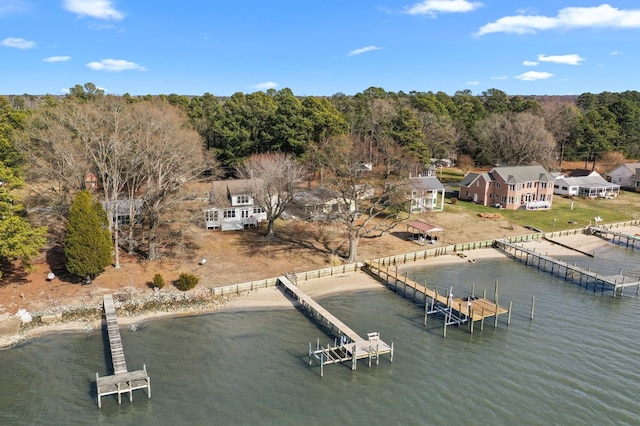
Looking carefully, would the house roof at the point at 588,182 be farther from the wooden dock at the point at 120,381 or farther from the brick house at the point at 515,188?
the wooden dock at the point at 120,381

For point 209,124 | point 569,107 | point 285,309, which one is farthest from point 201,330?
point 569,107

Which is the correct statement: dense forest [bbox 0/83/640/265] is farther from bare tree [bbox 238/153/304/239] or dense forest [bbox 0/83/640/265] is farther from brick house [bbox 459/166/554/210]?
brick house [bbox 459/166/554/210]

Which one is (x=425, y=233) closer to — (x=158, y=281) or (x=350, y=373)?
(x=350, y=373)

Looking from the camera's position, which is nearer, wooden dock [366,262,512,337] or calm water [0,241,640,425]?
calm water [0,241,640,425]

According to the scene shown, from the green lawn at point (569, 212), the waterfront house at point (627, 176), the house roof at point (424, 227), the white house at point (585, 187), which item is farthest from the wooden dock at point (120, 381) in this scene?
the waterfront house at point (627, 176)

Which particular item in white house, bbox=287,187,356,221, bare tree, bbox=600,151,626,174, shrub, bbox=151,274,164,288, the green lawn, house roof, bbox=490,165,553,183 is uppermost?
bare tree, bbox=600,151,626,174

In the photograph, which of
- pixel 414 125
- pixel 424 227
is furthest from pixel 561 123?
pixel 424 227

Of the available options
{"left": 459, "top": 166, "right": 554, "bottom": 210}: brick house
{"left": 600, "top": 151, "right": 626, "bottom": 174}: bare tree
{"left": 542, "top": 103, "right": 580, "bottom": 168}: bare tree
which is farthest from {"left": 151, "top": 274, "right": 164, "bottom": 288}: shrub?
{"left": 600, "top": 151, "right": 626, "bottom": 174}: bare tree
